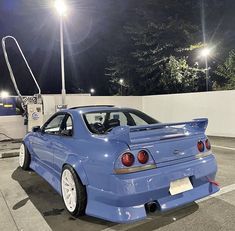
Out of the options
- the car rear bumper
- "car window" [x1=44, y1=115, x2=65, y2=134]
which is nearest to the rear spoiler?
the car rear bumper

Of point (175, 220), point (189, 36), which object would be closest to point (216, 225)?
point (175, 220)

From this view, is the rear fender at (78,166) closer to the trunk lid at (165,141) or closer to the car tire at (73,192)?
the car tire at (73,192)

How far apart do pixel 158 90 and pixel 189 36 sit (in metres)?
3.98

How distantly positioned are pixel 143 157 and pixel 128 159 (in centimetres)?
18

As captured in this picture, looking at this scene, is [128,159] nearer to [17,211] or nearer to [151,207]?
[151,207]

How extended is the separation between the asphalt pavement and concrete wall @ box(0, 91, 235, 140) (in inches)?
257

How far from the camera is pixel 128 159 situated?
2.96 metres

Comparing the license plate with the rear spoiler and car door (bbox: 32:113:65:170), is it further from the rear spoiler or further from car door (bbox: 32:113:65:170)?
car door (bbox: 32:113:65:170)

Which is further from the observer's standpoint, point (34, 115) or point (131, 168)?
point (34, 115)

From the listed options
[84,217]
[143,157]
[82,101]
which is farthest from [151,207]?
[82,101]

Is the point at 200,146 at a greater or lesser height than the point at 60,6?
lesser

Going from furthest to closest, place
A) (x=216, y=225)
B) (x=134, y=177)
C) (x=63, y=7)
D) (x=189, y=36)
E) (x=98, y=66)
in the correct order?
(x=98, y=66)
(x=189, y=36)
(x=63, y=7)
(x=216, y=225)
(x=134, y=177)

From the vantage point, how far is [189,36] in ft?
55.2

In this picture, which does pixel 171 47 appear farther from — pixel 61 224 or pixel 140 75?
pixel 61 224
